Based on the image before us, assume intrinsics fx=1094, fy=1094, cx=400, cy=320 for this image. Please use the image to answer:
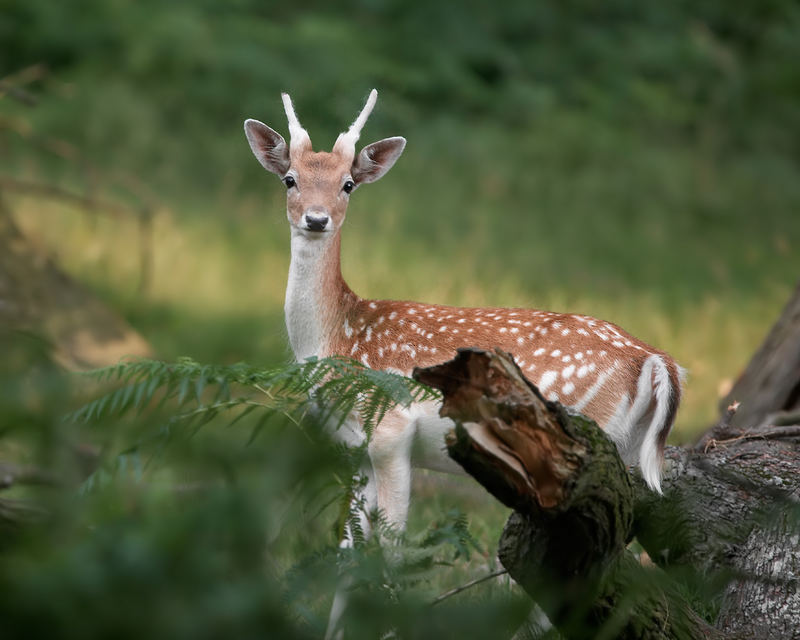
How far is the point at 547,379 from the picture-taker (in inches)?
148

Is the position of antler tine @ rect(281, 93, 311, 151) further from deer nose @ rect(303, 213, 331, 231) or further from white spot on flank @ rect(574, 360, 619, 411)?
white spot on flank @ rect(574, 360, 619, 411)

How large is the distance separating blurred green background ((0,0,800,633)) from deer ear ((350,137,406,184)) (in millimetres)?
2641

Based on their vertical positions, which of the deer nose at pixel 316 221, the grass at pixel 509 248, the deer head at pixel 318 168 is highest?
the deer head at pixel 318 168

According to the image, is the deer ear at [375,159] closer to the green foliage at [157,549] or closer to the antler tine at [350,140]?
the antler tine at [350,140]

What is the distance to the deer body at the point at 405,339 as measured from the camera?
366 cm

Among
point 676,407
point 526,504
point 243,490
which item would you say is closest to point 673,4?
point 676,407

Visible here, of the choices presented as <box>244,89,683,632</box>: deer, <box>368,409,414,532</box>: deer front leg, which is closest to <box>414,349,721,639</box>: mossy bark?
<box>244,89,683,632</box>: deer

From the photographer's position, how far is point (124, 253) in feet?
32.1

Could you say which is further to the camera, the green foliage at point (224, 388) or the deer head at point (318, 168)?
the deer head at point (318, 168)

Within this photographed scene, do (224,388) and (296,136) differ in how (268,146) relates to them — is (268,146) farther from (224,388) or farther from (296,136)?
(224,388)

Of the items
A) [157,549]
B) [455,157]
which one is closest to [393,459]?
[157,549]

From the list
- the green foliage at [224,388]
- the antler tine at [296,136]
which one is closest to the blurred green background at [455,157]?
the antler tine at [296,136]

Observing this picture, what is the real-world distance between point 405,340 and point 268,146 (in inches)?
37.1

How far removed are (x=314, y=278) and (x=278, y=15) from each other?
35.5ft
